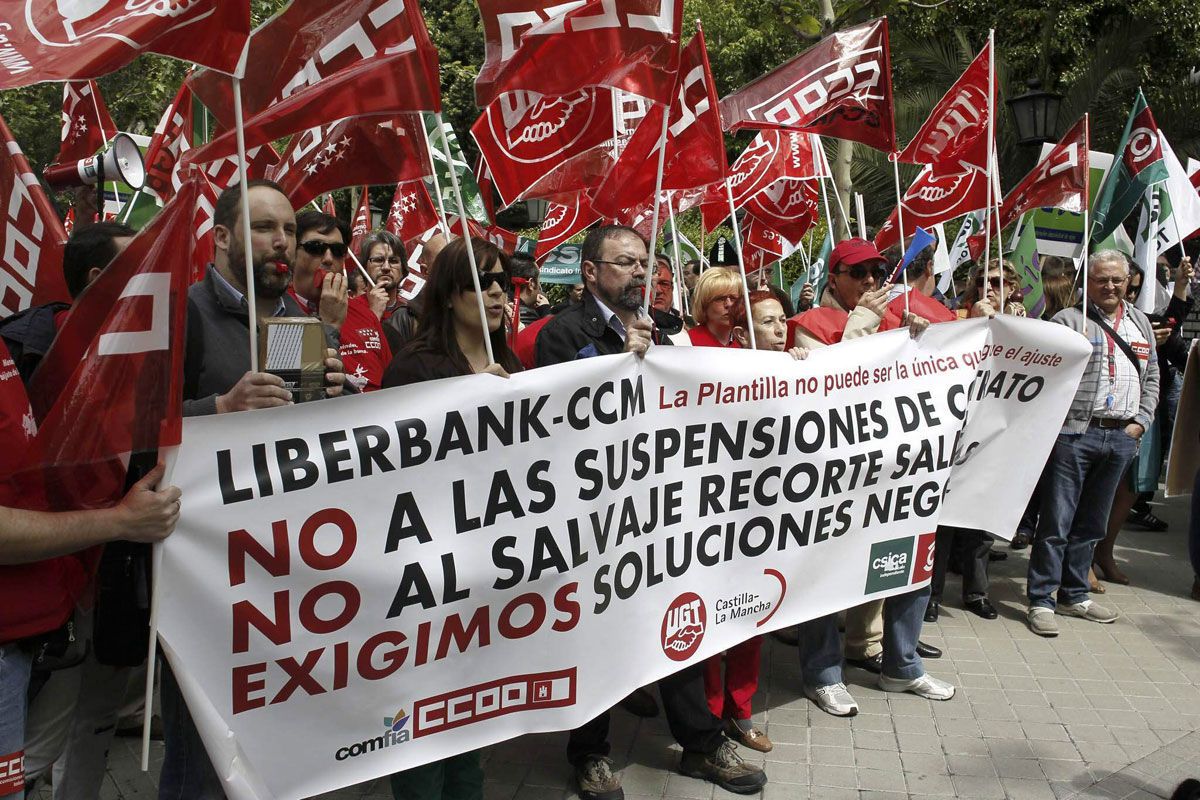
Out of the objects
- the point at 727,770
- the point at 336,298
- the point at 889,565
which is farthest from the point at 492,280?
the point at 889,565

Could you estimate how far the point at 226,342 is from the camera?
9.72 ft

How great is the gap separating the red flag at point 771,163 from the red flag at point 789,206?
26.8 inches

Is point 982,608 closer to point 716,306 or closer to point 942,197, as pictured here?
point 942,197

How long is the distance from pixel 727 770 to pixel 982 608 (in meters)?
2.87

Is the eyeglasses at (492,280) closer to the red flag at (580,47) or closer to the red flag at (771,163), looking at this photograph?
the red flag at (580,47)

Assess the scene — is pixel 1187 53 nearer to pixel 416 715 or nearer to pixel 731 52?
pixel 731 52

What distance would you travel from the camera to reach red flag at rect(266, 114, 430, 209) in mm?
3721

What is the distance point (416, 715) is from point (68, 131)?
15.0 feet

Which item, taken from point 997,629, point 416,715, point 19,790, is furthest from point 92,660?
point 997,629

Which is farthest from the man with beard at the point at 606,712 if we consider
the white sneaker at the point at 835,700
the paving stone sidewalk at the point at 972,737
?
the white sneaker at the point at 835,700

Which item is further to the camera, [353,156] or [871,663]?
[871,663]

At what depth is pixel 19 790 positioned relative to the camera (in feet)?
7.98

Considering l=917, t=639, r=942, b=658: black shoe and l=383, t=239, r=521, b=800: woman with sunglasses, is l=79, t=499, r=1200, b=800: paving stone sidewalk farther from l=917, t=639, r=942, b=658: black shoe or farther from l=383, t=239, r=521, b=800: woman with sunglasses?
l=383, t=239, r=521, b=800: woman with sunglasses

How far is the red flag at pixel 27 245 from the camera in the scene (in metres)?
3.69
